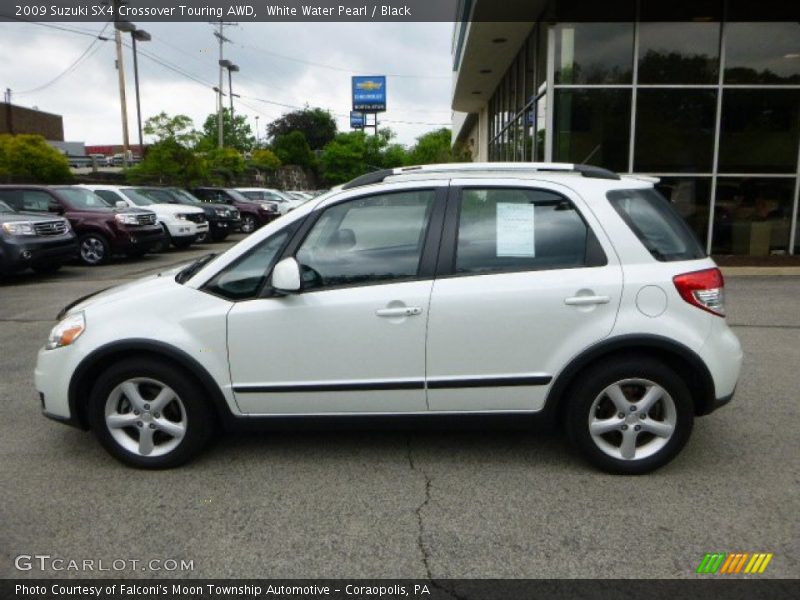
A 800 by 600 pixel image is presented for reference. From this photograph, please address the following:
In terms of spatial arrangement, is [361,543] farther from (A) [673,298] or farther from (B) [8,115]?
(B) [8,115]

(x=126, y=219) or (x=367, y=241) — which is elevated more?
(x=367, y=241)

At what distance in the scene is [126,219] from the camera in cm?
1393

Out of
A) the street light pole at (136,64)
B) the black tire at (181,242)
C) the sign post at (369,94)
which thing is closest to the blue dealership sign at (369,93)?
the sign post at (369,94)

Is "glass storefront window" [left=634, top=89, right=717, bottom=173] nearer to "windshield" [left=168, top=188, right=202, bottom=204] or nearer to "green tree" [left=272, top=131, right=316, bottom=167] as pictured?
"windshield" [left=168, top=188, right=202, bottom=204]

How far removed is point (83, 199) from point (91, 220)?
1036mm

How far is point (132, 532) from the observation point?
3219 mm

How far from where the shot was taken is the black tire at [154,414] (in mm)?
3752

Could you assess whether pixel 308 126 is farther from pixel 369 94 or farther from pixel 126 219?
pixel 126 219

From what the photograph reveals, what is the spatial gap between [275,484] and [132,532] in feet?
2.55

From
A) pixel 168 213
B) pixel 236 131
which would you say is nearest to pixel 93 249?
pixel 168 213

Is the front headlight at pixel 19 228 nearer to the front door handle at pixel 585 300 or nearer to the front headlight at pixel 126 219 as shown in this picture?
the front headlight at pixel 126 219

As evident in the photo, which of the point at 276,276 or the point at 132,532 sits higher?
the point at 276,276

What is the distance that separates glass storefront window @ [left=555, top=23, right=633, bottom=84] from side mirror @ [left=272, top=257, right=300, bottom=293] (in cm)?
1020
